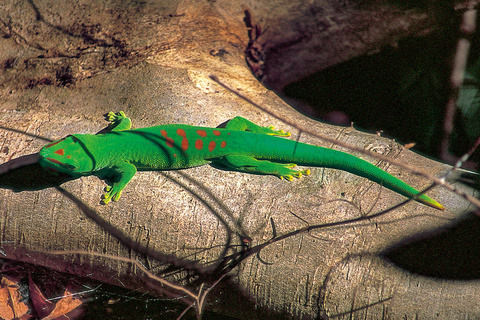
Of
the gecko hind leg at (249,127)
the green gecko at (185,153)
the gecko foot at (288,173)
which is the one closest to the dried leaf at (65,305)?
the green gecko at (185,153)

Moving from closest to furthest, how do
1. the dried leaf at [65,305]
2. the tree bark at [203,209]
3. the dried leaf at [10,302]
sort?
the tree bark at [203,209] < the dried leaf at [10,302] < the dried leaf at [65,305]

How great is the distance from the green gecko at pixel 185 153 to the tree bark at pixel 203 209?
4.1 inches

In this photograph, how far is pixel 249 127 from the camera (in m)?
3.26

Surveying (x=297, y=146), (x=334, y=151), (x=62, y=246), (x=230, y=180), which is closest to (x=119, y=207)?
(x=62, y=246)

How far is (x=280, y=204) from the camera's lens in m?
2.64

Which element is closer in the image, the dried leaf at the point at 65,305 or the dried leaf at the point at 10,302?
the dried leaf at the point at 10,302

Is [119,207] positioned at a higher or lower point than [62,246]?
higher

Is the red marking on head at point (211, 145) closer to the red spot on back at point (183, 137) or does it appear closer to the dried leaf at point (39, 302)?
the red spot on back at point (183, 137)

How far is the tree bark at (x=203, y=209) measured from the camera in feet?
7.93

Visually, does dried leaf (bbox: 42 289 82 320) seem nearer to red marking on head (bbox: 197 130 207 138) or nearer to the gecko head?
the gecko head

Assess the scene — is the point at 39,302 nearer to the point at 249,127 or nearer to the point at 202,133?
the point at 202,133

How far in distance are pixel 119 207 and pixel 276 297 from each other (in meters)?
1.60

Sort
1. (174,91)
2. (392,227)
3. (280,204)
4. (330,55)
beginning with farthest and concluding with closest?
(330,55), (174,91), (280,204), (392,227)

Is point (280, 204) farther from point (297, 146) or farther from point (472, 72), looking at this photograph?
point (472, 72)
